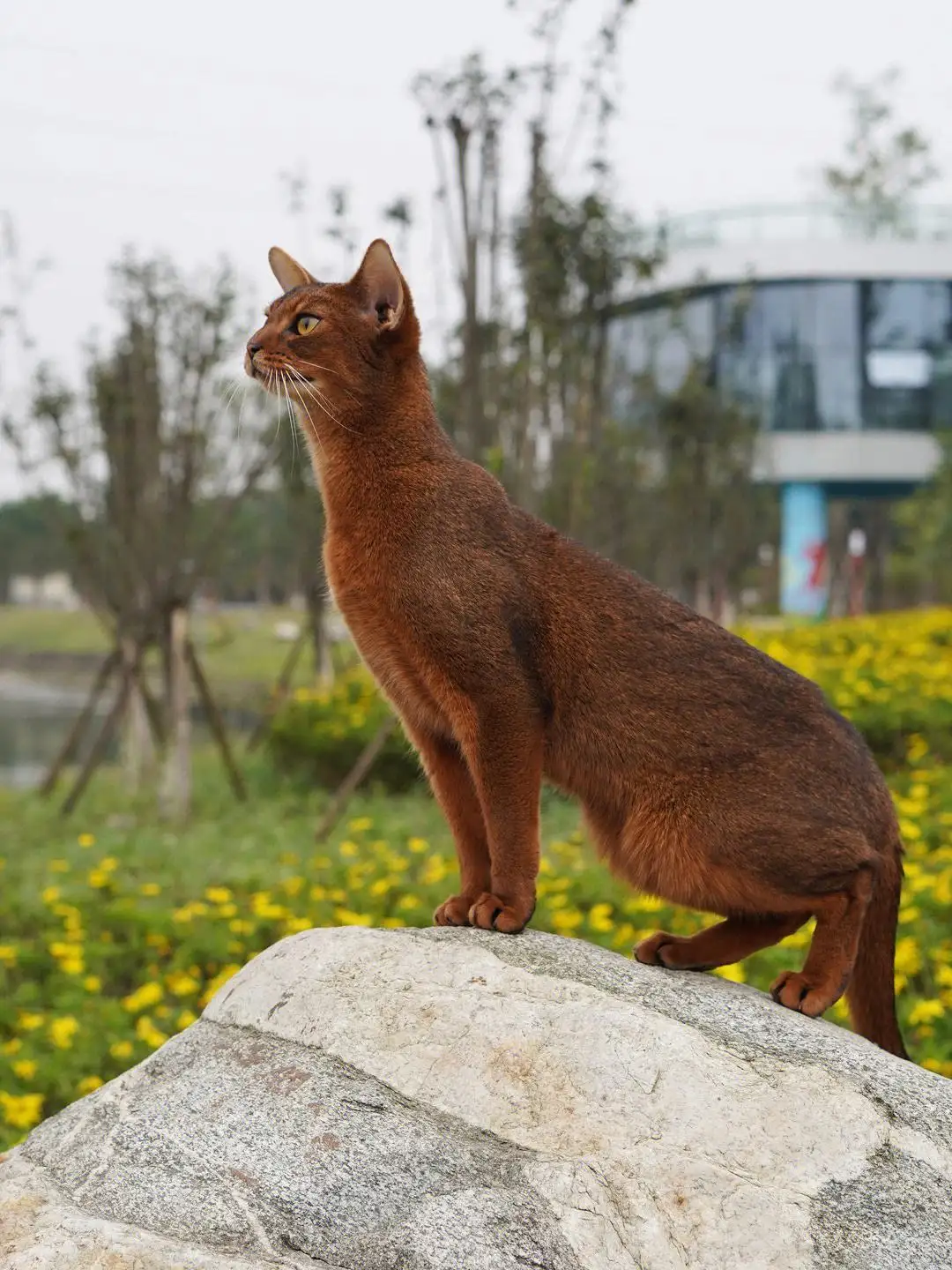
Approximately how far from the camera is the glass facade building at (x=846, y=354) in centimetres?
3547

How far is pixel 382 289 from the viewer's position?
3229 millimetres

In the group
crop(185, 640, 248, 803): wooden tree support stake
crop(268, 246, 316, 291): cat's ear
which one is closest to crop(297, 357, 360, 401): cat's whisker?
crop(268, 246, 316, 291): cat's ear

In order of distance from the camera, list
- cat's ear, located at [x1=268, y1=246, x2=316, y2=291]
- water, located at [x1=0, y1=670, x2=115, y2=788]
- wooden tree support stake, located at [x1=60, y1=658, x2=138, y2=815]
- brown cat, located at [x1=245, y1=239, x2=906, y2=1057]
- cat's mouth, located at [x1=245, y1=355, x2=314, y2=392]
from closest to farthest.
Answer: brown cat, located at [x1=245, y1=239, x2=906, y2=1057] → cat's mouth, located at [x1=245, y1=355, x2=314, y2=392] → cat's ear, located at [x1=268, y1=246, x2=316, y2=291] → wooden tree support stake, located at [x1=60, y1=658, x2=138, y2=815] → water, located at [x1=0, y1=670, x2=115, y2=788]

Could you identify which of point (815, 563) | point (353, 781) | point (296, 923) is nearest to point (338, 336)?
point (296, 923)

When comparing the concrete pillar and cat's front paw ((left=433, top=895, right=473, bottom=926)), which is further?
the concrete pillar

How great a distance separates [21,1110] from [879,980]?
9.64ft

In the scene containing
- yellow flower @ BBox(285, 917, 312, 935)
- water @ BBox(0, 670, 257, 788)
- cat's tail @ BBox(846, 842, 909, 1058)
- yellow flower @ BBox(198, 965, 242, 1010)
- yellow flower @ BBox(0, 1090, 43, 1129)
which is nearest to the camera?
cat's tail @ BBox(846, 842, 909, 1058)

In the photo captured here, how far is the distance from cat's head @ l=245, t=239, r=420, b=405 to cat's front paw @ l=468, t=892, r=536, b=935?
3.98 feet

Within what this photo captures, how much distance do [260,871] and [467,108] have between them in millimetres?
4871

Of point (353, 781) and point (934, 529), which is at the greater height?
point (353, 781)

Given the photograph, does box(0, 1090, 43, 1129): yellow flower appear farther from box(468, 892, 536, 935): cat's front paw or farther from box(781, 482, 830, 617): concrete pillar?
box(781, 482, 830, 617): concrete pillar

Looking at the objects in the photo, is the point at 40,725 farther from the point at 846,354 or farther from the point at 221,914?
the point at 846,354

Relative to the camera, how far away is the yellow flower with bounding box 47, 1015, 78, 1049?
207 inches

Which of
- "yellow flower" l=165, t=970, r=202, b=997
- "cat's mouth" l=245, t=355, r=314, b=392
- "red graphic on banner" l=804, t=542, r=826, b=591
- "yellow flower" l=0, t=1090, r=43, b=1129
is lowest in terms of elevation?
"red graphic on banner" l=804, t=542, r=826, b=591
